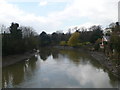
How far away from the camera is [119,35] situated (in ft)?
62.2

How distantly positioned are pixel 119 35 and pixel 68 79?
275 inches

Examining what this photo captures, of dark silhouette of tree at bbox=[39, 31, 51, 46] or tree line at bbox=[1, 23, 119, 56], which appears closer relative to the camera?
tree line at bbox=[1, 23, 119, 56]

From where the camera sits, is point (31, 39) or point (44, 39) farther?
point (44, 39)

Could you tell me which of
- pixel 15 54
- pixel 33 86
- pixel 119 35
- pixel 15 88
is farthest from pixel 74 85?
pixel 15 54

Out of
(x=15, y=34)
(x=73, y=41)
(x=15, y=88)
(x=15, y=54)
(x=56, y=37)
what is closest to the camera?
(x=15, y=88)

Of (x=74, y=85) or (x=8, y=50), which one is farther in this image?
(x=8, y=50)

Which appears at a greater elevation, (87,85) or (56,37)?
(56,37)

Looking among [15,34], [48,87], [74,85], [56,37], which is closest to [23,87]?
[48,87]

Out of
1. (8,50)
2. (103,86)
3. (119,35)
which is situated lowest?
(103,86)

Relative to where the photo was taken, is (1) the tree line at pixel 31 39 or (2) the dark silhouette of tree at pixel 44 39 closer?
(1) the tree line at pixel 31 39

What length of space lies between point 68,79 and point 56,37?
50.6m

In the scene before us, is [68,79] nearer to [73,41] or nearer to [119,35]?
[119,35]

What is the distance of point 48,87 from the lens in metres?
13.1

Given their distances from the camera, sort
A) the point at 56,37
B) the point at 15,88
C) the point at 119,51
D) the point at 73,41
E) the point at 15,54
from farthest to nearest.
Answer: the point at 56,37 < the point at 73,41 < the point at 15,54 < the point at 119,51 < the point at 15,88
